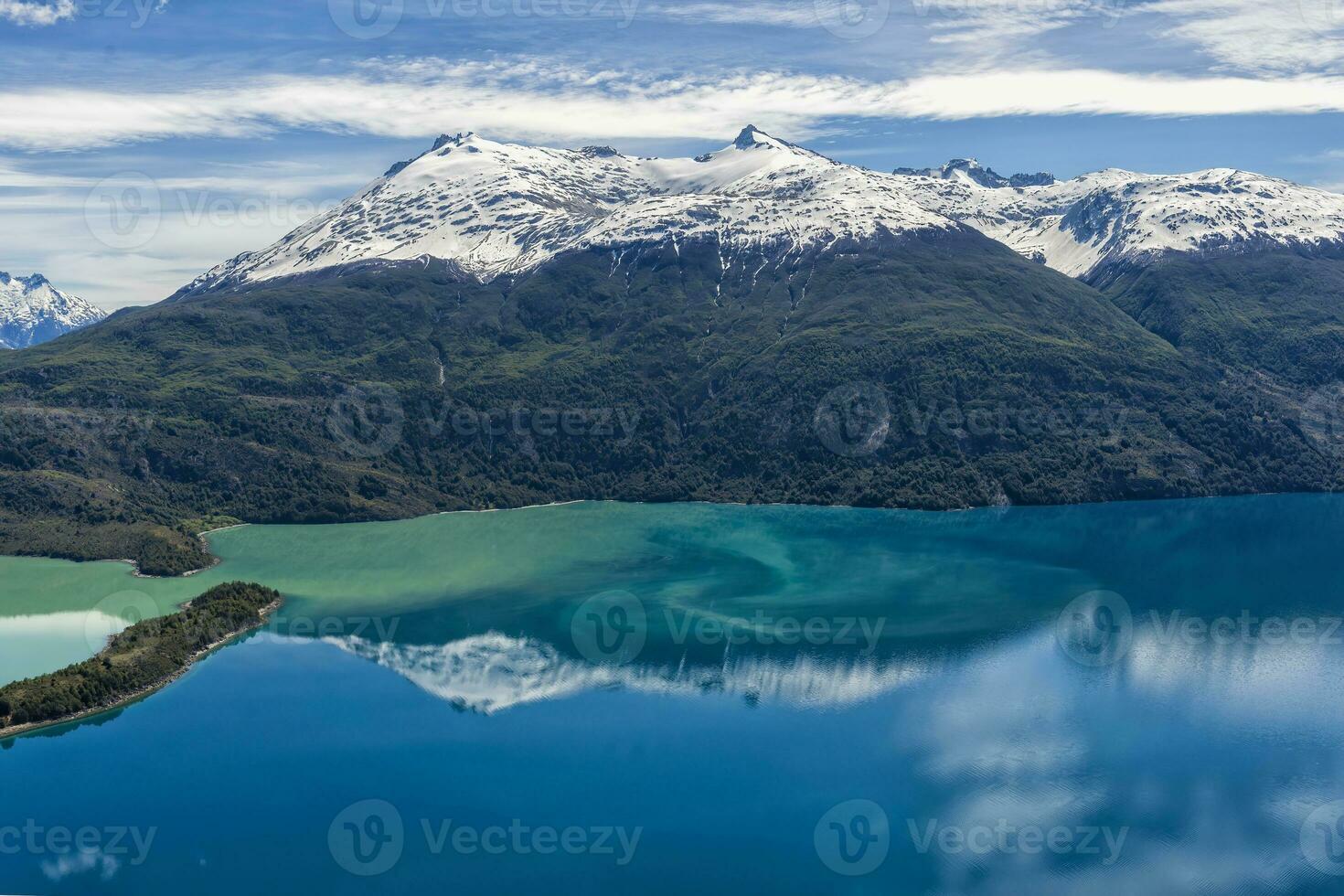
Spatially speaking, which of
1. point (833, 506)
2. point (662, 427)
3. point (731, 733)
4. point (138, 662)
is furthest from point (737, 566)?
point (662, 427)

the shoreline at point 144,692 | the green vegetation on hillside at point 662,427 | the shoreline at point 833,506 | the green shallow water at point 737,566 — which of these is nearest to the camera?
the shoreline at point 144,692

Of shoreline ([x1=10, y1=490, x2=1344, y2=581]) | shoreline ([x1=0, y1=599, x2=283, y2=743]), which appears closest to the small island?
shoreline ([x1=0, y1=599, x2=283, y2=743])

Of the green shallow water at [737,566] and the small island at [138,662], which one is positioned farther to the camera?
the green shallow water at [737,566]

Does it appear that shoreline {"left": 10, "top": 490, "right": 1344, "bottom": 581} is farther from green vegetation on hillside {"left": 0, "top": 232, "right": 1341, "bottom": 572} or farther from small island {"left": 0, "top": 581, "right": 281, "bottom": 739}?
small island {"left": 0, "top": 581, "right": 281, "bottom": 739}

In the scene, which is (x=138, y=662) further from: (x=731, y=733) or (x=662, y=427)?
(x=662, y=427)

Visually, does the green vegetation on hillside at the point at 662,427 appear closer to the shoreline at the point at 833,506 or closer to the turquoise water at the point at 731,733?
the shoreline at the point at 833,506

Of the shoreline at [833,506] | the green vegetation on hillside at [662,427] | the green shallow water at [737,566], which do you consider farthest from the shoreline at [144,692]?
the green vegetation on hillside at [662,427]
